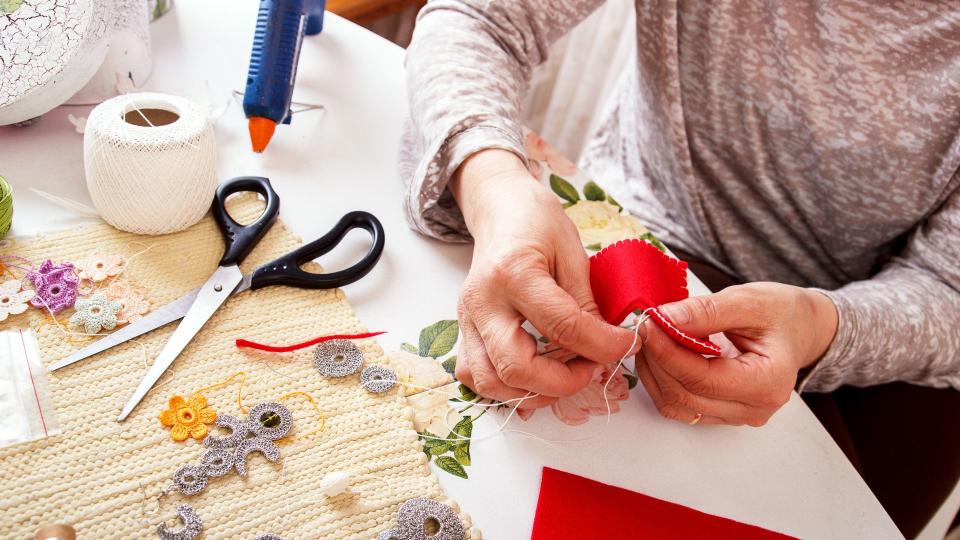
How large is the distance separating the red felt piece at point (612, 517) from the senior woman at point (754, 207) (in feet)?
0.26

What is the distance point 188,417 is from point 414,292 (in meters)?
0.24

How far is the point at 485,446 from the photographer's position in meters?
0.62

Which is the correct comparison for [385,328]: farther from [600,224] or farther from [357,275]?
[600,224]

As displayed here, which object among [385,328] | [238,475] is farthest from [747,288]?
[238,475]

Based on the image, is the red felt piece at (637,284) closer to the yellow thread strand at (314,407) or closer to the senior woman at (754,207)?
the senior woman at (754,207)

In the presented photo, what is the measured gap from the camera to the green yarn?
63 centimetres

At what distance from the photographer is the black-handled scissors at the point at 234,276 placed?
0.60m

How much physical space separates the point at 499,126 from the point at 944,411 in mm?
649

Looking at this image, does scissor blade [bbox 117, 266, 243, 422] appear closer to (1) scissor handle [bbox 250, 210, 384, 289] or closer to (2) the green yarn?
(1) scissor handle [bbox 250, 210, 384, 289]

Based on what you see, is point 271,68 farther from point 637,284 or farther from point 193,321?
point 637,284

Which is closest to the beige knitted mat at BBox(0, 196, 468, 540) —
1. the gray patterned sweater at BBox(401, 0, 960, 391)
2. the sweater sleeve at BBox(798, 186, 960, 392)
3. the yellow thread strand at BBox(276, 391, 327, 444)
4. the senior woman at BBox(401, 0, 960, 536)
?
the yellow thread strand at BBox(276, 391, 327, 444)

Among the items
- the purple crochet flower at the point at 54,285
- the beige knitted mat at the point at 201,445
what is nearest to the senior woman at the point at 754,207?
the beige knitted mat at the point at 201,445

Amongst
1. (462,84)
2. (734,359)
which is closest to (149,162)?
(462,84)

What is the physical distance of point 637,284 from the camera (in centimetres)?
65
